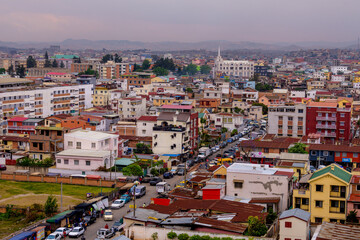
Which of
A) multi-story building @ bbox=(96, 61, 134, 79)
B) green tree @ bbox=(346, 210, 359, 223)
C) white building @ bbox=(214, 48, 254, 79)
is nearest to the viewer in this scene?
green tree @ bbox=(346, 210, 359, 223)

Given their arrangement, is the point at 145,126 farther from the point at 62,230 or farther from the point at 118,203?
the point at 62,230

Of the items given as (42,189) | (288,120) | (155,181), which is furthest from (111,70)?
(42,189)

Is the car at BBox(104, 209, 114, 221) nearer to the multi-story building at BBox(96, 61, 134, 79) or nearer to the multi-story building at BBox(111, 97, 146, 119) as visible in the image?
the multi-story building at BBox(111, 97, 146, 119)

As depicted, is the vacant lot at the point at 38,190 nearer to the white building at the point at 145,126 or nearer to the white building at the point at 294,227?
the white building at the point at 145,126

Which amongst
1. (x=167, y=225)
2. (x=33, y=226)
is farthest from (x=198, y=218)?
(x=33, y=226)

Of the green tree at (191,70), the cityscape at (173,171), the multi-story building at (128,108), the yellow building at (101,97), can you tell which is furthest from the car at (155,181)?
the green tree at (191,70)

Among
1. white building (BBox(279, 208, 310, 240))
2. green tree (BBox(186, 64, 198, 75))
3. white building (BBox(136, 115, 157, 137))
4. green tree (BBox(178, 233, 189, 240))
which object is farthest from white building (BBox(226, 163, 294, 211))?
green tree (BBox(186, 64, 198, 75))
